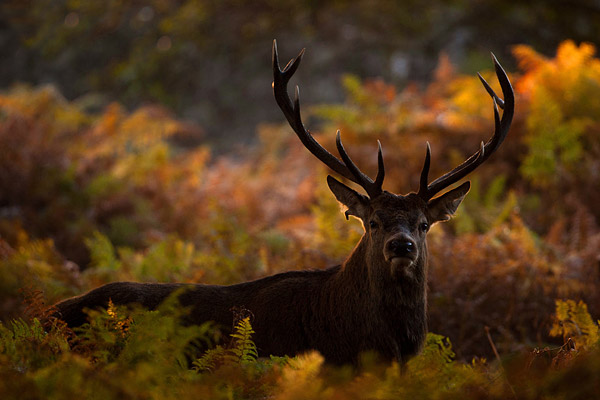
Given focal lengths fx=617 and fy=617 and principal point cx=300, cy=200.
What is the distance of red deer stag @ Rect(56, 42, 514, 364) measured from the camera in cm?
355

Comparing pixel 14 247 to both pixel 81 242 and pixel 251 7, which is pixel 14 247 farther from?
pixel 251 7

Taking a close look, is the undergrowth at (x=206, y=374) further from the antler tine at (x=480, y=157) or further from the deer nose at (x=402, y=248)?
the antler tine at (x=480, y=157)

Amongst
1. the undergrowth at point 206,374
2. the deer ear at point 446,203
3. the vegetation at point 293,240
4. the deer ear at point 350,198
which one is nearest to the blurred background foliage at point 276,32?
the vegetation at point 293,240

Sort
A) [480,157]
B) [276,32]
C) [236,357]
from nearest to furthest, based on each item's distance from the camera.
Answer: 1. [236,357]
2. [480,157]
3. [276,32]

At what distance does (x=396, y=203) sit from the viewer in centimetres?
371

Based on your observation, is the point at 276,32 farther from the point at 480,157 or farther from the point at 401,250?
the point at 401,250

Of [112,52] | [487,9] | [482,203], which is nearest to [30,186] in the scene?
[482,203]

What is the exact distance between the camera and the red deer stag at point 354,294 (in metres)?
3.55

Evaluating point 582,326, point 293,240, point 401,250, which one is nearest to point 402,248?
point 401,250

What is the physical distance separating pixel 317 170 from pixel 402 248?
5.51 metres

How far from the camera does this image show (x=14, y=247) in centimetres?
647

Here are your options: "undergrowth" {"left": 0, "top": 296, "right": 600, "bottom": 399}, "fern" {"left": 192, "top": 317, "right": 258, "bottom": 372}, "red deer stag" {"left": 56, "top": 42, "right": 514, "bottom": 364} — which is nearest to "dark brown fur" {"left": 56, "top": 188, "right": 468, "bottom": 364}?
"red deer stag" {"left": 56, "top": 42, "right": 514, "bottom": 364}

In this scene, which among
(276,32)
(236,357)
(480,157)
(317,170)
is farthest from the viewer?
(276,32)

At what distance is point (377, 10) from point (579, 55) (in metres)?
3.72
